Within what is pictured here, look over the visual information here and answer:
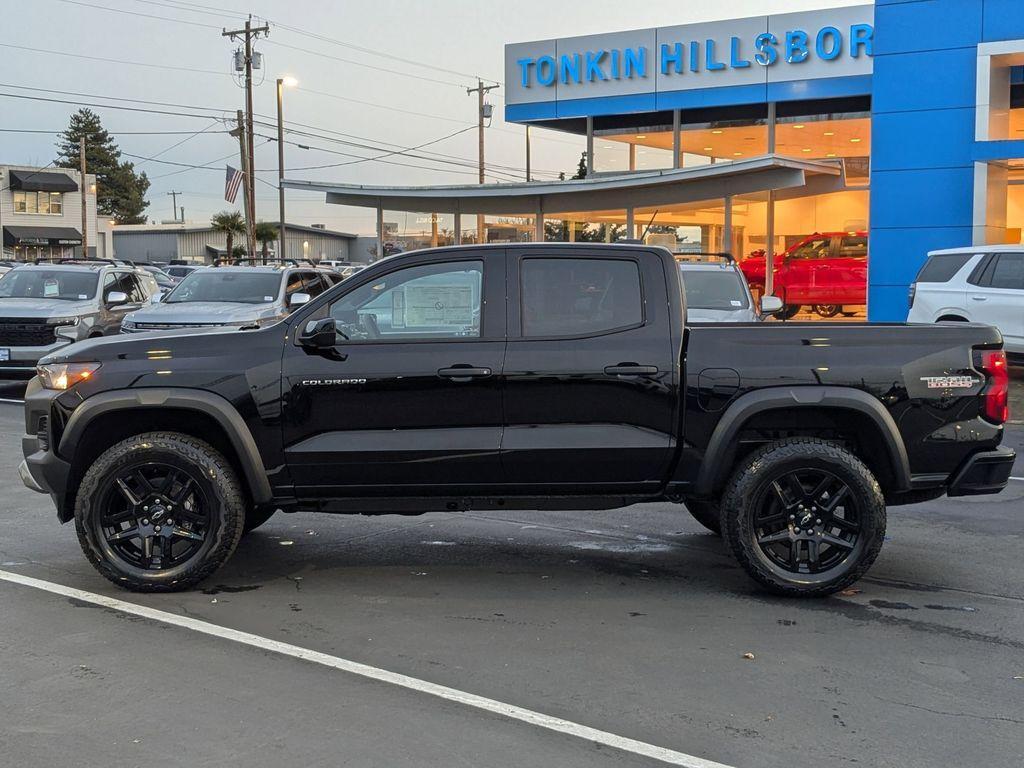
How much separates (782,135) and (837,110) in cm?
178

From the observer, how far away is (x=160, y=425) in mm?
6609

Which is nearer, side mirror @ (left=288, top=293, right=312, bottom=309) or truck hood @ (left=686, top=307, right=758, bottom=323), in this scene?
truck hood @ (left=686, top=307, right=758, bottom=323)

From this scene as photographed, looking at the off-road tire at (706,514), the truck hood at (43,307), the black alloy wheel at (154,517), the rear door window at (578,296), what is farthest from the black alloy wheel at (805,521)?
the truck hood at (43,307)

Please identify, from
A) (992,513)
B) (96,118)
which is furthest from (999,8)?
(96,118)

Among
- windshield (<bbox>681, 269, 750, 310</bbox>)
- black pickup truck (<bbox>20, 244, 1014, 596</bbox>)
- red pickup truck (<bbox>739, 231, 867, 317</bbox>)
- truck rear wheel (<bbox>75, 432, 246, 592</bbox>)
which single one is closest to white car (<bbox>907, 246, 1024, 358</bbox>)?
windshield (<bbox>681, 269, 750, 310</bbox>)

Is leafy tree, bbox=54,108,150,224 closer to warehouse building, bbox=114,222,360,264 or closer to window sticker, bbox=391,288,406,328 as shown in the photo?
warehouse building, bbox=114,222,360,264

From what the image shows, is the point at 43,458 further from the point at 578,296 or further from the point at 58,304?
the point at 58,304

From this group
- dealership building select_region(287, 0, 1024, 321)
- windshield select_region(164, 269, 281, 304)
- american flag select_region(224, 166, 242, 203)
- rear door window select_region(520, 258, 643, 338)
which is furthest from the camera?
american flag select_region(224, 166, 242, 203)

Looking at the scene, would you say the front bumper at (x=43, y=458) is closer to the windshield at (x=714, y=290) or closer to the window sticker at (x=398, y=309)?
the window sticker at (x=398, y=309)

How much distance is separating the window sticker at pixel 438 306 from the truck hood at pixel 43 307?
11408 millimetres

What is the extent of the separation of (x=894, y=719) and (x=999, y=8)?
19.0m

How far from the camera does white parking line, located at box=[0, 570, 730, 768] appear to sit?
168 inches

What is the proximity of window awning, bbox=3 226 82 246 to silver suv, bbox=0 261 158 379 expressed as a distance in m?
56.9

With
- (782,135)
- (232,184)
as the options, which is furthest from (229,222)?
(782,135)
